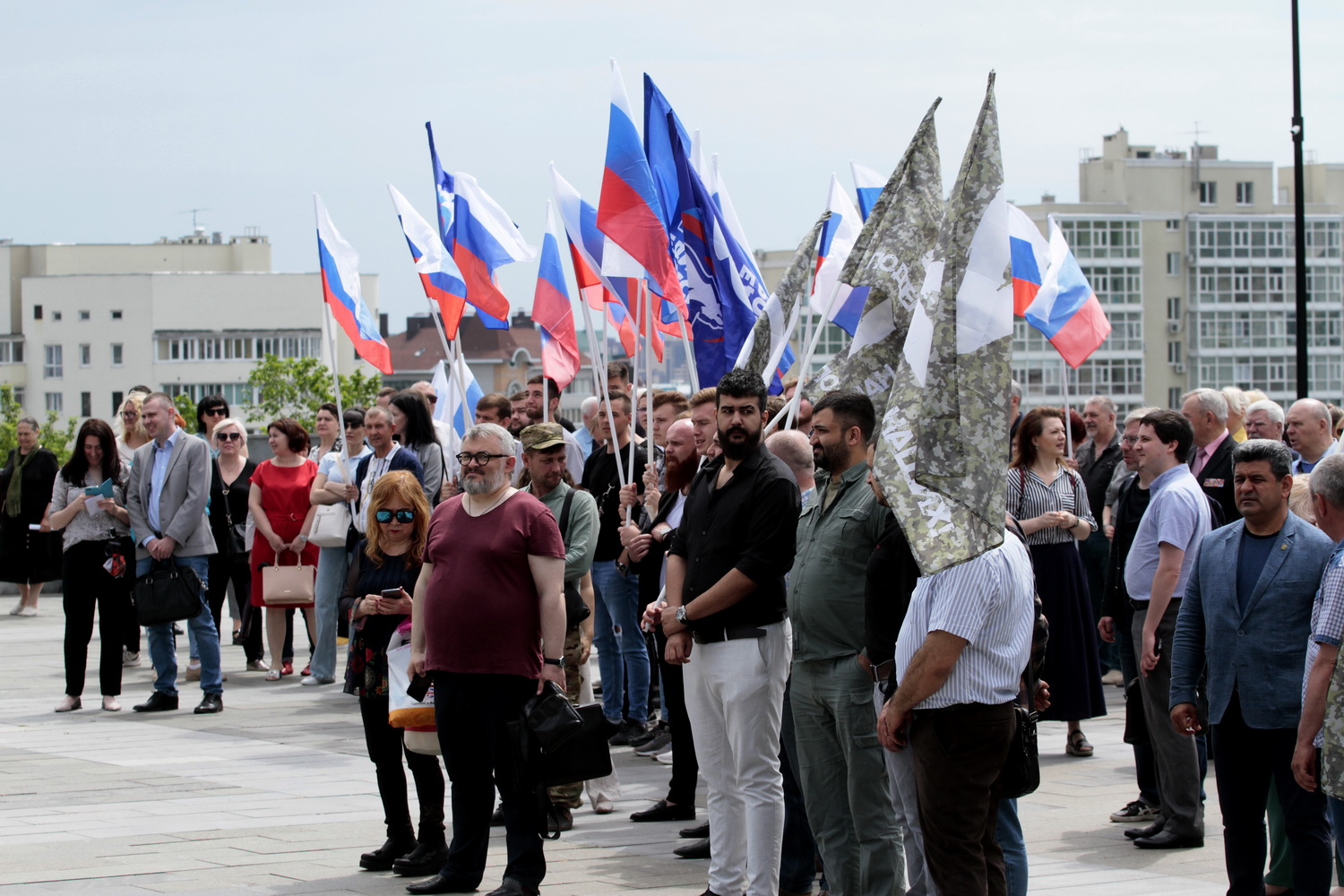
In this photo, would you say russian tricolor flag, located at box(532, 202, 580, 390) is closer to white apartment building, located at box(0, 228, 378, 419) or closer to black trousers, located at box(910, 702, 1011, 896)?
black trousers, located at box(910, 702, 1011, 896)

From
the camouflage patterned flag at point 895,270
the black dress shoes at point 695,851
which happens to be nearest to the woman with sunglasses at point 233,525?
the black dress shoes at point 695,851

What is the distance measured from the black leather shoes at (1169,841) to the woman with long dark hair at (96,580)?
25.1ft

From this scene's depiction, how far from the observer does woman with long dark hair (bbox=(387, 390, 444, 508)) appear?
12.5 m

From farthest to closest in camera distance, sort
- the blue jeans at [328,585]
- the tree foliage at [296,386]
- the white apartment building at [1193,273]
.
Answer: the white apartment building at [1193,273] → the tree foliage at [296,386] → the blue jeans at [328,585]

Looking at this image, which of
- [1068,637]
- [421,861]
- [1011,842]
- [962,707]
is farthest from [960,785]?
[1068,637]

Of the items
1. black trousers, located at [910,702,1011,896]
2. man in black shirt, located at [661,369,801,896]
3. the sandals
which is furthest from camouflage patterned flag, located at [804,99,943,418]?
the sandals

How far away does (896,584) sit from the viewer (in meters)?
5.99

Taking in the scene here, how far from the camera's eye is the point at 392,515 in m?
7.79

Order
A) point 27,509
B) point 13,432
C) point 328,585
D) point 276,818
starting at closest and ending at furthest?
point 276,818, point 328,585, point 27,509, point 13,432

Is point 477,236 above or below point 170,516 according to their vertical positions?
above

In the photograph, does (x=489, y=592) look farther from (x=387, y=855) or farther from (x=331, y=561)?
(x=331, y=561)

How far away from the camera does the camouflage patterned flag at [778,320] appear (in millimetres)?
8820

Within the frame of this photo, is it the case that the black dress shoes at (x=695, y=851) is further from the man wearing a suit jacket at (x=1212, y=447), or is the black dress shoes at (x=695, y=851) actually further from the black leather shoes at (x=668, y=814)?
the man wearing a suit jacket at (x=1212, y=447)

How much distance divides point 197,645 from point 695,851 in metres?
6.06
